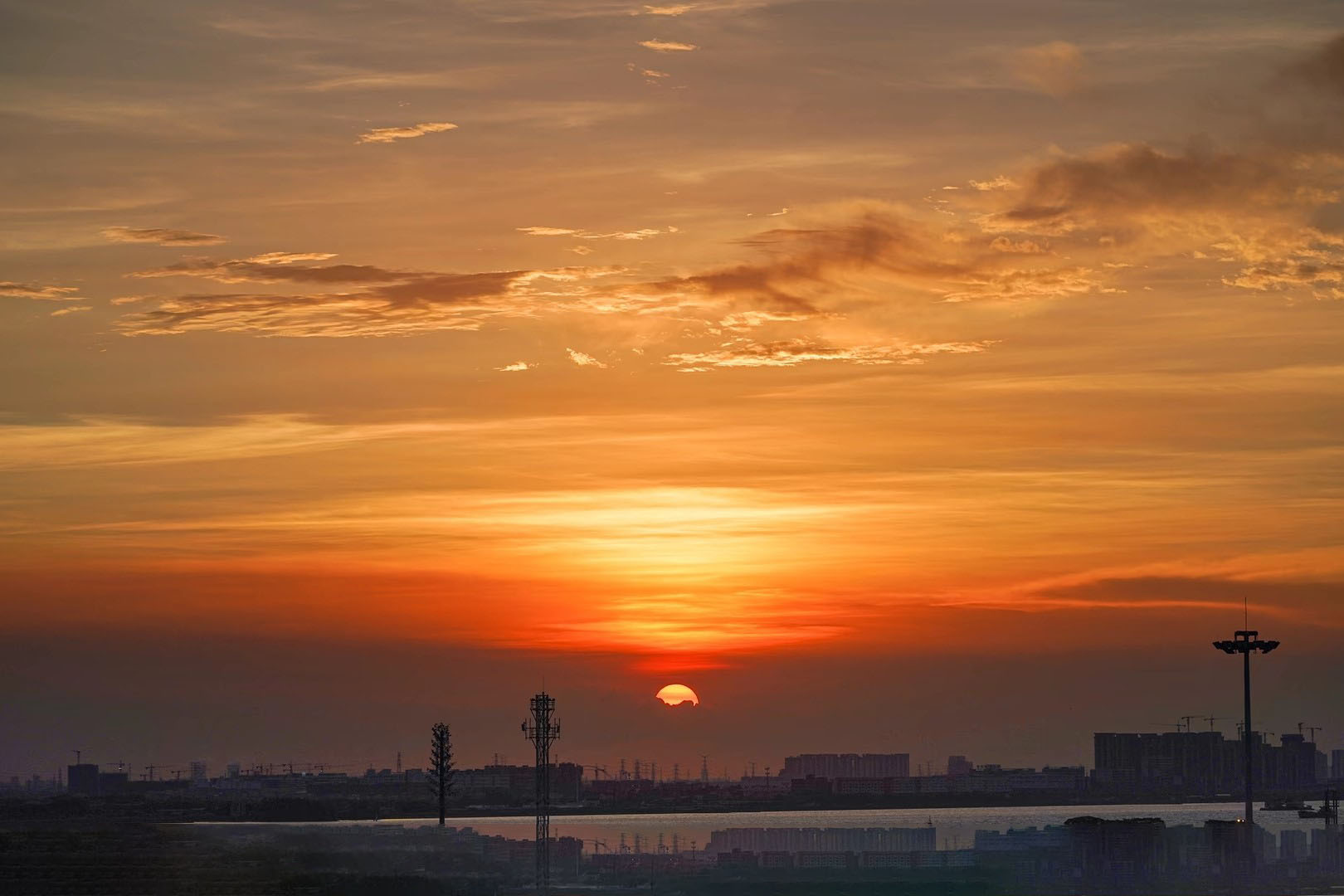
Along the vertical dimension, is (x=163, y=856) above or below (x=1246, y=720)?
below

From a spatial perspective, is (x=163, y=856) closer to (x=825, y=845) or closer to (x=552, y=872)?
(x=552, y=872)

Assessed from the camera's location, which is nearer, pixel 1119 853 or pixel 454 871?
A: pixel 454 871

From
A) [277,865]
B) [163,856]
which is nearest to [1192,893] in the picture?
[277,865]

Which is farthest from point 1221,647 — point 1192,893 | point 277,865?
point 277,865

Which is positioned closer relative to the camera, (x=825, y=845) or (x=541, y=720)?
(x=541, y=720)

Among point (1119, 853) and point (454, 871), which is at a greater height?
point (1119, 853)

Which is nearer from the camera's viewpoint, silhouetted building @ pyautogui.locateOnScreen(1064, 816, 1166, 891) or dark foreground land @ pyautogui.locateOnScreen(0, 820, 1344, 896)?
dark foreground land @ pyautogui.locateOnScreen(0, 820, 1344, 896)

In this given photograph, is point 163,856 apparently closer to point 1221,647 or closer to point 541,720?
point 541,720

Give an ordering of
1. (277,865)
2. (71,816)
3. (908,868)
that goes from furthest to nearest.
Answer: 1. (71,816)
2. (908,868)
3. (277,865)

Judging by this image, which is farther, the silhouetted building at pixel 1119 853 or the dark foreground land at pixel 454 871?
the silhouetted building at pixel 1119 853

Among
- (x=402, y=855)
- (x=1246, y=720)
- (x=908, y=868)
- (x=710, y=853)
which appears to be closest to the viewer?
(x=1246, y=720)
